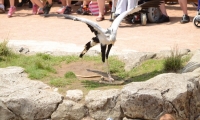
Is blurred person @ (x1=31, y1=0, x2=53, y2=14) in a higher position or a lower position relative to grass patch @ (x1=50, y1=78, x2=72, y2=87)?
lower

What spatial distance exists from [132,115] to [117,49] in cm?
298

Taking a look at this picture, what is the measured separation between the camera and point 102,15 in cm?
1215

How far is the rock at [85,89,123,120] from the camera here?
21.9ft

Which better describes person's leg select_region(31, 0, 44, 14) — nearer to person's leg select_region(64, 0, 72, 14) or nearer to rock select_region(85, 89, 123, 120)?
person's leg select_region(64, 0, 72, 14)

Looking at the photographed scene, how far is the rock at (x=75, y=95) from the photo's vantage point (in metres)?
6.88

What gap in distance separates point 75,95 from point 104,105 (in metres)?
0.43

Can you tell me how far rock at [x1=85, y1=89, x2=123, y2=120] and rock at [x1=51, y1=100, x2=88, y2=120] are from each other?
90 mm

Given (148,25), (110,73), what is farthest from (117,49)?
(148,25)

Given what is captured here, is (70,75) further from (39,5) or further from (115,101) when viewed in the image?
(39,5)

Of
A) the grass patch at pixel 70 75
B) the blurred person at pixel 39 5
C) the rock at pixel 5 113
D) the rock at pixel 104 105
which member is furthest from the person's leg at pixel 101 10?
the rock at pixel 5 113

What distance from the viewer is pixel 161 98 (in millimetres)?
6422

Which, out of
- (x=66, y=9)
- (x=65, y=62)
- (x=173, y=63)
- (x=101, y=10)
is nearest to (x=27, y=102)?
(x=65, y=62)

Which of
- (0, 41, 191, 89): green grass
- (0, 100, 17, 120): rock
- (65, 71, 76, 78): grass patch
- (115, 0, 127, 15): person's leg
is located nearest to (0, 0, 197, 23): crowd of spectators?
(115, 0, 127, 15): person's leg

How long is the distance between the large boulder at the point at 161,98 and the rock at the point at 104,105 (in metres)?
0.14
